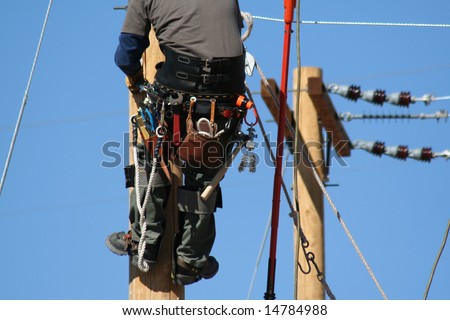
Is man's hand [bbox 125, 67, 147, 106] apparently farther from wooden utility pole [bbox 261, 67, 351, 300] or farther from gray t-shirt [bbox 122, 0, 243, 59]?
wooden utility pole [bbox 261, 67, 351, 300]

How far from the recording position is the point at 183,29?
945cm

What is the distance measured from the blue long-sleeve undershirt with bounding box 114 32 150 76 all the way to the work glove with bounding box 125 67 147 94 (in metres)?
0.09

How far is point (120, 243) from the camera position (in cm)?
1002

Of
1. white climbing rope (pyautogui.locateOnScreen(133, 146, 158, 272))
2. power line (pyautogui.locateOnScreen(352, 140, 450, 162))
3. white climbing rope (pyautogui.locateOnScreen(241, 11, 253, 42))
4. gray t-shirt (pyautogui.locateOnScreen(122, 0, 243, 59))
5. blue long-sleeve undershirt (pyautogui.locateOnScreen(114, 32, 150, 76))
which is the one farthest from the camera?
power line (pyautogui.locateOnScreen(352, 140, 450, 162))

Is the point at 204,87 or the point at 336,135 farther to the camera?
the point at 336,135

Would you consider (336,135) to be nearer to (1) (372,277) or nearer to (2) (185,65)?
(1) (372,277)

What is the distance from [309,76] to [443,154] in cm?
176

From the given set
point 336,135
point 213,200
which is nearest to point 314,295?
point 336,135

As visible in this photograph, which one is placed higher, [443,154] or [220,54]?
[220,54]

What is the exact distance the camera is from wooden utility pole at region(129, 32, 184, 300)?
9.96 m

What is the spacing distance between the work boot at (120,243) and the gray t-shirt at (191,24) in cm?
125

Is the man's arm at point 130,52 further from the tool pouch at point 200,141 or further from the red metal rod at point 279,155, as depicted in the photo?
the red metal rod at point 279,155

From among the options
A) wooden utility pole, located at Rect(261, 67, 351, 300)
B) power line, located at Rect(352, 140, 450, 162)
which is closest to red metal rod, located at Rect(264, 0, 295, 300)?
wooden utility pole, located at Rect(261, 67, 351, 300)

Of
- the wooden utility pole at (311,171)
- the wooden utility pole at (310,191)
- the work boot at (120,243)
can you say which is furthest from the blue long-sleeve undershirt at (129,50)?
the wooden utility pole at (310,191)
